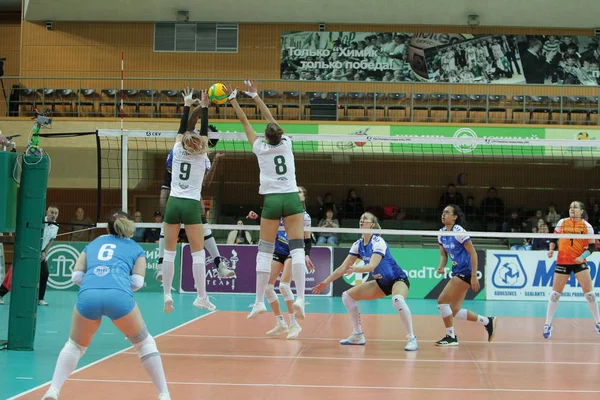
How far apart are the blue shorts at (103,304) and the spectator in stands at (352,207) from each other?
1472cm

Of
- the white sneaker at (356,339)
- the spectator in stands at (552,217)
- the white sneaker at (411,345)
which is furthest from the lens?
the spectator in stands at (552,217)

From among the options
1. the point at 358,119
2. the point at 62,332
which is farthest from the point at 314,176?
the point at 62,332

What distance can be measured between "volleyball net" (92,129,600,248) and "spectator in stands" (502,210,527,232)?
0.12 ft

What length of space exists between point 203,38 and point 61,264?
32.2 ft

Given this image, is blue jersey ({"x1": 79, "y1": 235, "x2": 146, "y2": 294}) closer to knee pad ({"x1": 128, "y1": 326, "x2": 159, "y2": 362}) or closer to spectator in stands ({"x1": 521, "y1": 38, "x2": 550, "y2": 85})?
knee pad ({"x1": 128, "y1": 326, "x2": 159, "y2": 362})

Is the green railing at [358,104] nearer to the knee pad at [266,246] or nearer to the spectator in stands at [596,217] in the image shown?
the spectator in stands at [596,217]

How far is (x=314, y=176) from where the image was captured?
20891 mm

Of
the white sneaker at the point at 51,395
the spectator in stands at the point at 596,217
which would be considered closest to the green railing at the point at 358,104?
the spectator in stands at the point at 596,217

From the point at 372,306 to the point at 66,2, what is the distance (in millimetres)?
14613

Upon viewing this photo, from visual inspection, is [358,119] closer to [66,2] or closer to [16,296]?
[66,2]

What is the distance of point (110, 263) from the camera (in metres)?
5.36

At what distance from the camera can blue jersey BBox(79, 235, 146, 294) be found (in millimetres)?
5297

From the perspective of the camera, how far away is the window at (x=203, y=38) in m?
23.5

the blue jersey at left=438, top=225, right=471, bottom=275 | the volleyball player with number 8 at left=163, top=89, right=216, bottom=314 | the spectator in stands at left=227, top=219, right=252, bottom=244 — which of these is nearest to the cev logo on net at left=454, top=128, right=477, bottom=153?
the spectator in stands at left=227, top=219, right=252, bottom=244
